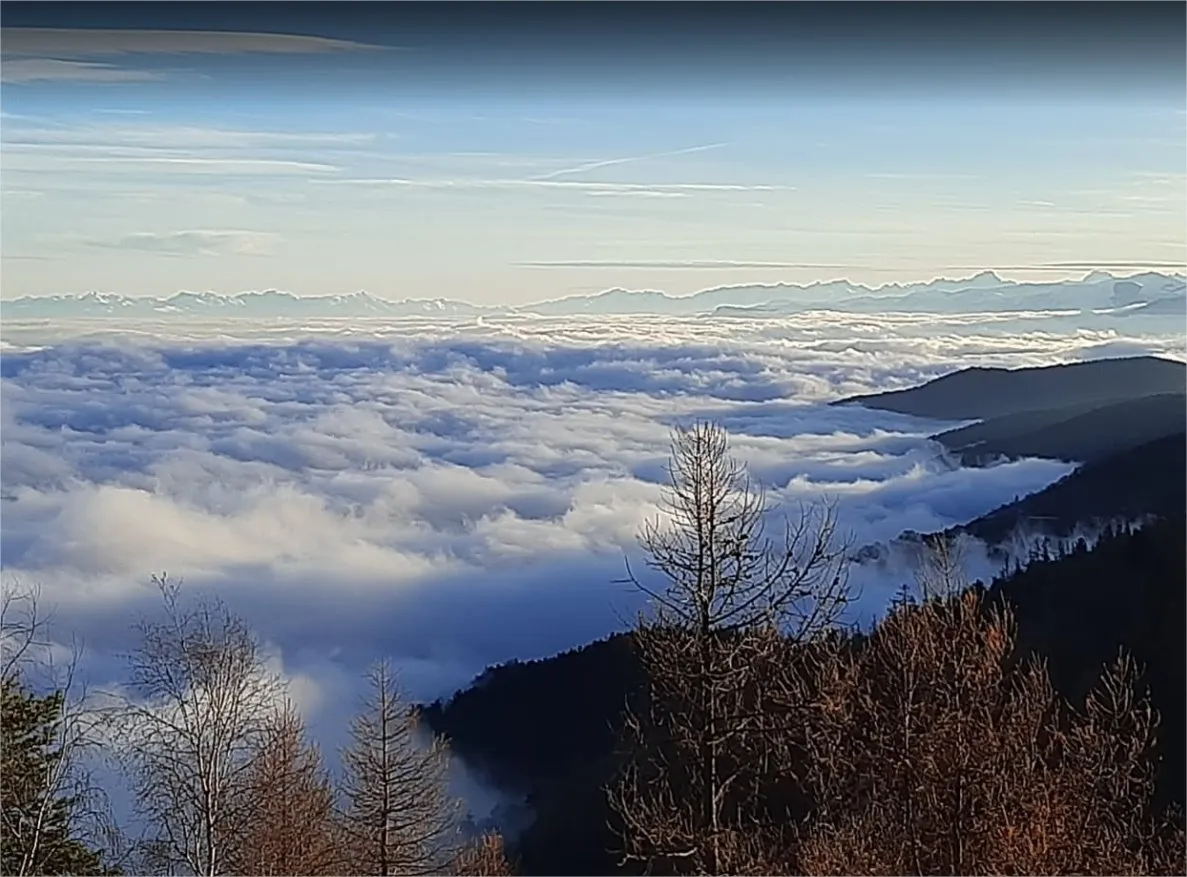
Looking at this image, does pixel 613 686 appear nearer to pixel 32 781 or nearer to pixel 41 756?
pixel 41 756

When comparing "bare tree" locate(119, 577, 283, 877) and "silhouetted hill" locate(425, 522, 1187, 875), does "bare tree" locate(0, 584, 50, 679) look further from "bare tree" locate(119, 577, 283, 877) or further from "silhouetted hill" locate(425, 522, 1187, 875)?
"silhouetted hill" locate(425, 522, 1187, 875)

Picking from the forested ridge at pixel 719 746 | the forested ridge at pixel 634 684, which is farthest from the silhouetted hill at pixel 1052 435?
the forested ridge at pixel 719 746

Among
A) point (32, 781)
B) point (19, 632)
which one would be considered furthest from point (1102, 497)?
point (19, 632)

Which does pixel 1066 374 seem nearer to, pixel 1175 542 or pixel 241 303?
pixel 1175 542

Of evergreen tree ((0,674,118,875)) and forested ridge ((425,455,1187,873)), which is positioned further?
forested ridge ((425,455,1187,873))

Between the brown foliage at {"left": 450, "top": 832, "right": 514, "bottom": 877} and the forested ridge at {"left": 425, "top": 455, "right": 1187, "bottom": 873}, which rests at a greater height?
the forested ridge at {"left": 425, "top": 455, "right": 1187, "bottom": 873}

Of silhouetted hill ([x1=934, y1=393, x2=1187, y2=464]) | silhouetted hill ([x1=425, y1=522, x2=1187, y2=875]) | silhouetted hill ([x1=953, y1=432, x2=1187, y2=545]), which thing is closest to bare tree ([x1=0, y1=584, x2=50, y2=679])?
silhouetted hill ([x1=425, y1=522, x2=1187, y2=875])

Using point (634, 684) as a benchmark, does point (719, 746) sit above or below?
below
